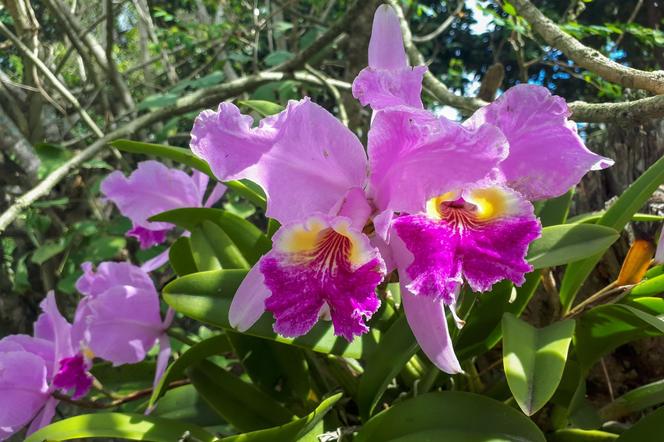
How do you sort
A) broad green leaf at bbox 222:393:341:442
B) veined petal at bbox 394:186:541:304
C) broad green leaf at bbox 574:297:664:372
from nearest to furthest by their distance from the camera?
veined petal at bbox 394:186:541:304 < broad green leaf at bbox 222:393:341:442 < broad green leaf at bbox 574:297:664:372

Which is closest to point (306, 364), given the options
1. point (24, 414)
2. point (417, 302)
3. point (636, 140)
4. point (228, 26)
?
point (417, 302)

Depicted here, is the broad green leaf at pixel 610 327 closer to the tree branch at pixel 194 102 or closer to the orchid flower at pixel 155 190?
the orchid flower at pixel 155 190

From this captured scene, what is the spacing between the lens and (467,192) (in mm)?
729

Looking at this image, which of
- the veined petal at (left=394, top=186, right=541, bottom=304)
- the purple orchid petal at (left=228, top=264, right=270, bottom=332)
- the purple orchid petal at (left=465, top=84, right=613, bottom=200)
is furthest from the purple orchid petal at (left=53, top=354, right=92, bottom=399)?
the purple orchid petal at (left=465, top=84, right=613, bottom=200)

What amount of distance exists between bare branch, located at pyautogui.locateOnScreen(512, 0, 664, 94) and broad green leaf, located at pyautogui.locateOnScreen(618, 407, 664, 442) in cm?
41

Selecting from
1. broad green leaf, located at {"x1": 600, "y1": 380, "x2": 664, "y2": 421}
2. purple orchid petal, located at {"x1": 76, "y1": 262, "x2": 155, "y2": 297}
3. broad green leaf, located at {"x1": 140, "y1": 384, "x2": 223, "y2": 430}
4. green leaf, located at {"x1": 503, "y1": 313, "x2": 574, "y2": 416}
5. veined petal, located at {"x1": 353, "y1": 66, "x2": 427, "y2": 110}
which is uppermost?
veined petal, located at {"x1": 353, "y1": 66, "x2": 427, "y2": 110}

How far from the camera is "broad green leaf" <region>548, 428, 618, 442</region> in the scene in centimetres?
88

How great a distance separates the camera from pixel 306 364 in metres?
1.06

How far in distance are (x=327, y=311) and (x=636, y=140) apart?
971mm

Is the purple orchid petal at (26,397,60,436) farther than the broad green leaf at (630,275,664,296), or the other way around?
the purple orchid petal at (26,397,60,436)

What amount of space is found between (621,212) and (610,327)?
0.56 feet

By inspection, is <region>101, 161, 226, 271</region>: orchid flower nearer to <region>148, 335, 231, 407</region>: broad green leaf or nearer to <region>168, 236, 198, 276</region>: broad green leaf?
<region>168, 236, 198, 276</region>: broad green leaf

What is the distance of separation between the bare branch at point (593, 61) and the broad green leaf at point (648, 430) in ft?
1.33

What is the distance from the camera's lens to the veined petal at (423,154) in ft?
2.24
